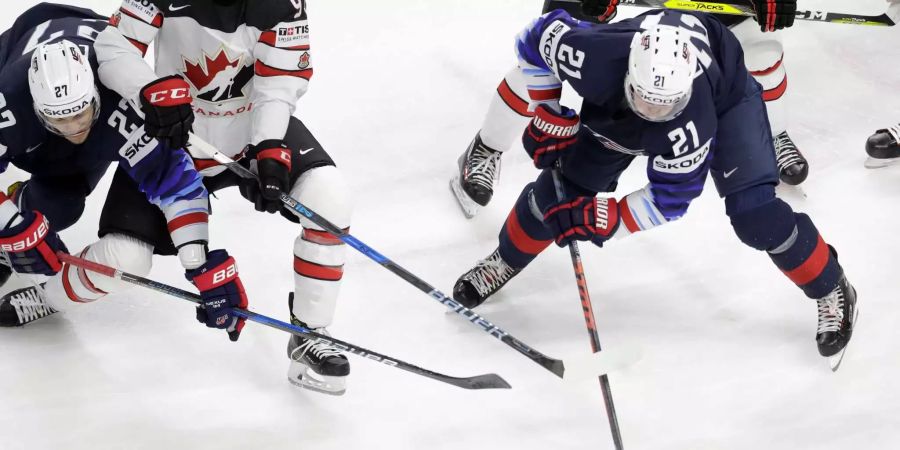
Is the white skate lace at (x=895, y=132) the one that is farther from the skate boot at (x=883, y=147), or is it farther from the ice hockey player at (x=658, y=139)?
the ice hockey player at (x=658, y=139)

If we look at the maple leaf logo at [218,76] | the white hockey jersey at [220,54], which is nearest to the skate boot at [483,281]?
the white hockey jersey at [220,54]

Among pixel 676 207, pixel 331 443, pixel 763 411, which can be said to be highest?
pixel 676 207

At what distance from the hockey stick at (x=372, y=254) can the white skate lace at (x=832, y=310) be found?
99 centimetres

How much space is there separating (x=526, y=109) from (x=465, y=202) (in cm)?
45

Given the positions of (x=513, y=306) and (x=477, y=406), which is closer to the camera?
(x=477, y=406)

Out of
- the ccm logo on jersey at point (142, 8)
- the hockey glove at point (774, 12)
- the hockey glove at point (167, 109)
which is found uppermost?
the ccm logo on jersey at point (142, 8)

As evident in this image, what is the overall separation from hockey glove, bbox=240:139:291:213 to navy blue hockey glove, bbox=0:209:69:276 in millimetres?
652

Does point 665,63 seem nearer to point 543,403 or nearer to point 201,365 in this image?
point 543,403

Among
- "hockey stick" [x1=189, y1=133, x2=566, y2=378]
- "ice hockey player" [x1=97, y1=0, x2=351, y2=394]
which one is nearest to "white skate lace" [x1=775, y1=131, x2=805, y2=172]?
"hockey stick" [x1=189, y1=133, x2=566, y2=378]

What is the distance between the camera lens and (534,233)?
4.10 meters

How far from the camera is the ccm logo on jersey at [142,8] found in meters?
3.48

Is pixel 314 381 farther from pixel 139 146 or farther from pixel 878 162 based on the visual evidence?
pixel 878 162

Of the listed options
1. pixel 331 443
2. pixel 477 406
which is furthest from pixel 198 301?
pixel 477 406

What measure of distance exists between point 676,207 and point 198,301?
58.2 inches
